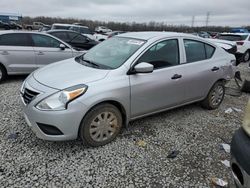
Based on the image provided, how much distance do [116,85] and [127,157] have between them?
971 mm

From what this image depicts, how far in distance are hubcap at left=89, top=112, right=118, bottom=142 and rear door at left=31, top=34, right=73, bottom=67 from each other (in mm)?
4203

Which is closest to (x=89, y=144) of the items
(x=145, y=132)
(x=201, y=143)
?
(x=145, y=132)

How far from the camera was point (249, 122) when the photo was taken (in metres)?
2.05

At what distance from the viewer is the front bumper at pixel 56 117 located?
282 centimetres

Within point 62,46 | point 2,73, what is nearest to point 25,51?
point 2,73

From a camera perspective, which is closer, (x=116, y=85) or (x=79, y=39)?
(x=116, y=85)

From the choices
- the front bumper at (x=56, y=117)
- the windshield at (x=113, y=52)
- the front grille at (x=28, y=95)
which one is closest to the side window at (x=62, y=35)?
the windshield at (x=113, y=52)

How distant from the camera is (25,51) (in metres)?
6.34

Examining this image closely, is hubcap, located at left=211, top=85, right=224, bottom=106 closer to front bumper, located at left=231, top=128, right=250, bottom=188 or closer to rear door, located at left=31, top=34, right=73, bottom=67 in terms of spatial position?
front bumper, located at left=231, top=128, right=250, bottom=188

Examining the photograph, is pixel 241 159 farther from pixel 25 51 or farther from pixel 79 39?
pixel 79 39

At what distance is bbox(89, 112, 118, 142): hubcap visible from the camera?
3.14 m

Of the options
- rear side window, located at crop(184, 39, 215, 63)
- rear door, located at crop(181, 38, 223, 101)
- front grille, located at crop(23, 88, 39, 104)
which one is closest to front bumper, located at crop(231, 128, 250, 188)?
rear door, located at crop(181, 38, 223, 101)

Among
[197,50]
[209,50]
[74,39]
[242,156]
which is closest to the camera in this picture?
[242,156]

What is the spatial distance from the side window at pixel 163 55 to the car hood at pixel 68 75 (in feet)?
2.40
